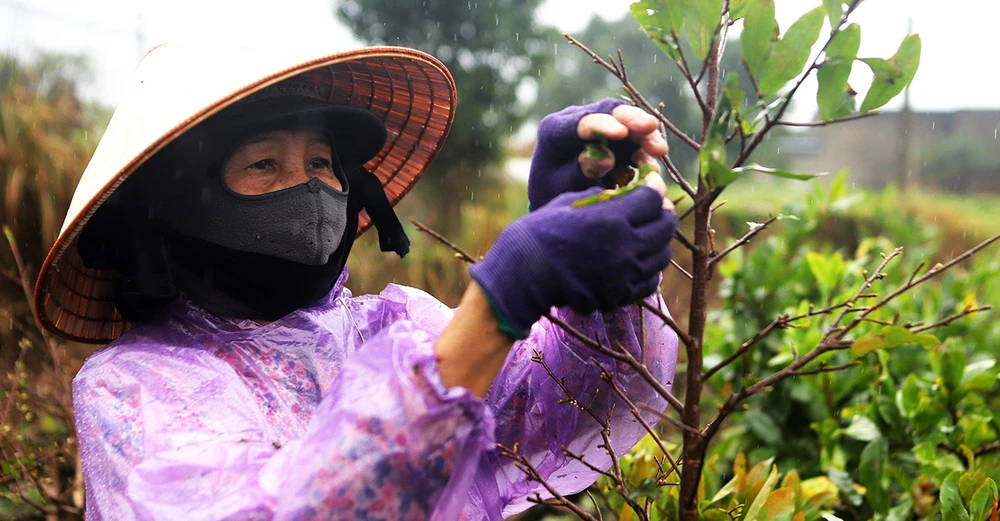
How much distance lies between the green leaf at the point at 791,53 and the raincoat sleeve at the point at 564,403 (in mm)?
450

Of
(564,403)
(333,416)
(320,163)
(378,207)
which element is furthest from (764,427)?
(333,416)

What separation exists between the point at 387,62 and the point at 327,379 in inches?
25.6

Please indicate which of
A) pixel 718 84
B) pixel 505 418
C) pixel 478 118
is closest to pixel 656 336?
pixel 505 418

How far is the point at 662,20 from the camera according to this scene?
3.63 ft

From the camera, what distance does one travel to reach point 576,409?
154cm

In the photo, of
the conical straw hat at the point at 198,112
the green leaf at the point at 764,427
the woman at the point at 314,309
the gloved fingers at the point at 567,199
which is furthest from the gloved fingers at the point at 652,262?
the green leaf at the point at 764,427

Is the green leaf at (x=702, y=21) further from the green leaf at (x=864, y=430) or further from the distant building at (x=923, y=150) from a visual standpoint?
the distant building at (x=923, y=150)

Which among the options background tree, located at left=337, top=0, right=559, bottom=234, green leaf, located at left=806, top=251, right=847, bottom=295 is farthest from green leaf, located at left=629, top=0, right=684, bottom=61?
background tree, located at left=337, top=0, right=559, bottom=234

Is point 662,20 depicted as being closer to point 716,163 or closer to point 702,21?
point 702,21

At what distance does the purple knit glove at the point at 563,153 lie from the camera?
3.95 feet

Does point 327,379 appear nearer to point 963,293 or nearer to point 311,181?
point 311,181

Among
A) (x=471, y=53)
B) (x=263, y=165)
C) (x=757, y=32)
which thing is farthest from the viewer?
(x=471, y=53)

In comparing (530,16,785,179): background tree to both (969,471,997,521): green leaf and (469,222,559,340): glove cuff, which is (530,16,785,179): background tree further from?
(469,222,559,340): glove cuff

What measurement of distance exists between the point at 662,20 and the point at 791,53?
18cm
